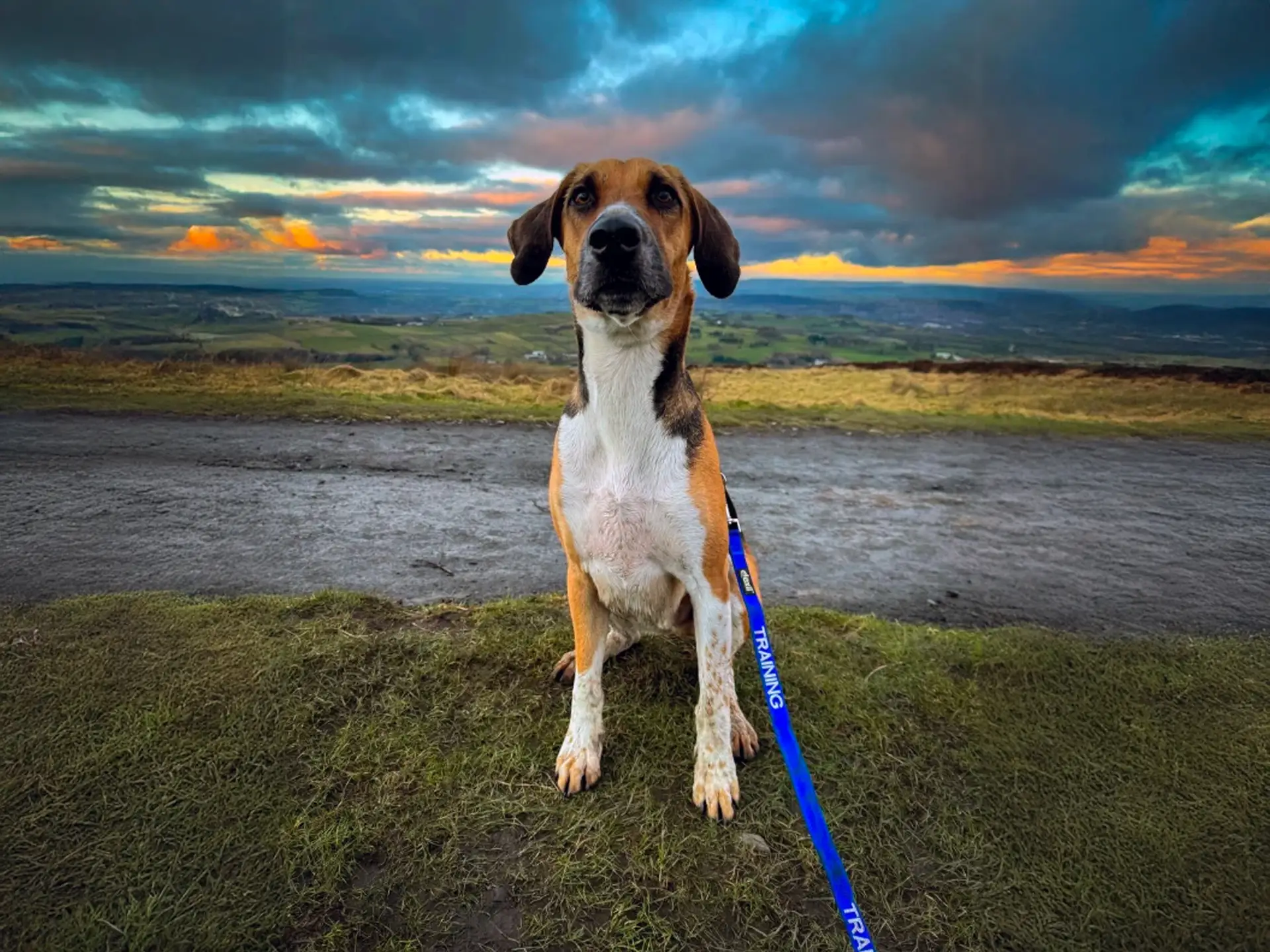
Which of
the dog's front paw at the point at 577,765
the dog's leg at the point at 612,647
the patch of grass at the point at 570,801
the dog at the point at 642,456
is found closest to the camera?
the patch of grass at the point at 570,801

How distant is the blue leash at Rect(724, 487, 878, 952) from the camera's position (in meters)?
2.06

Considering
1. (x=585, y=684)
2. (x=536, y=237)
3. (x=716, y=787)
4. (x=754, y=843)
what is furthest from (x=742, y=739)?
(x=536, y=237)

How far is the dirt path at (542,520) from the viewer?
5270 millimetres

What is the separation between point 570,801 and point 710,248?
2.55 m

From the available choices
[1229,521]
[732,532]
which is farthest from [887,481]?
[732,532]

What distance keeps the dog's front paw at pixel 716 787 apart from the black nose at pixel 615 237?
216 cm

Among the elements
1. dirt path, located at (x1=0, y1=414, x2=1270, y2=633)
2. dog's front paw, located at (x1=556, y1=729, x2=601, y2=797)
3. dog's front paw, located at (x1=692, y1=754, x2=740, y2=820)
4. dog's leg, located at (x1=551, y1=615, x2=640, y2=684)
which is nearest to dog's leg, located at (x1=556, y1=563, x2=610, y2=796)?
dog's front paw, located at (x1=556, y1=729, x2=601, y2=797)

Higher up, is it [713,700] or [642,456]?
[642,456]

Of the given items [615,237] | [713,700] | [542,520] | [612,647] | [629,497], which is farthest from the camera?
[542,520]

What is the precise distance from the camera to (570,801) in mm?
2959

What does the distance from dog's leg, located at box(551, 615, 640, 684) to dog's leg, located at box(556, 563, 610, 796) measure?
28 cm

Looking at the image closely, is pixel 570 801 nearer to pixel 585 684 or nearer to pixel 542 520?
pixel 585 684

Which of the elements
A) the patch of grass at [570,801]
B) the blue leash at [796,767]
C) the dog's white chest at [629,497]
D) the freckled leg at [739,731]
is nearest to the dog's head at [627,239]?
the dog's white chest at [629,497]

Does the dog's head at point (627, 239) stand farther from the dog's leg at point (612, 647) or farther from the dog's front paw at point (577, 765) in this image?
the dog's front paw at point (577, 765)
